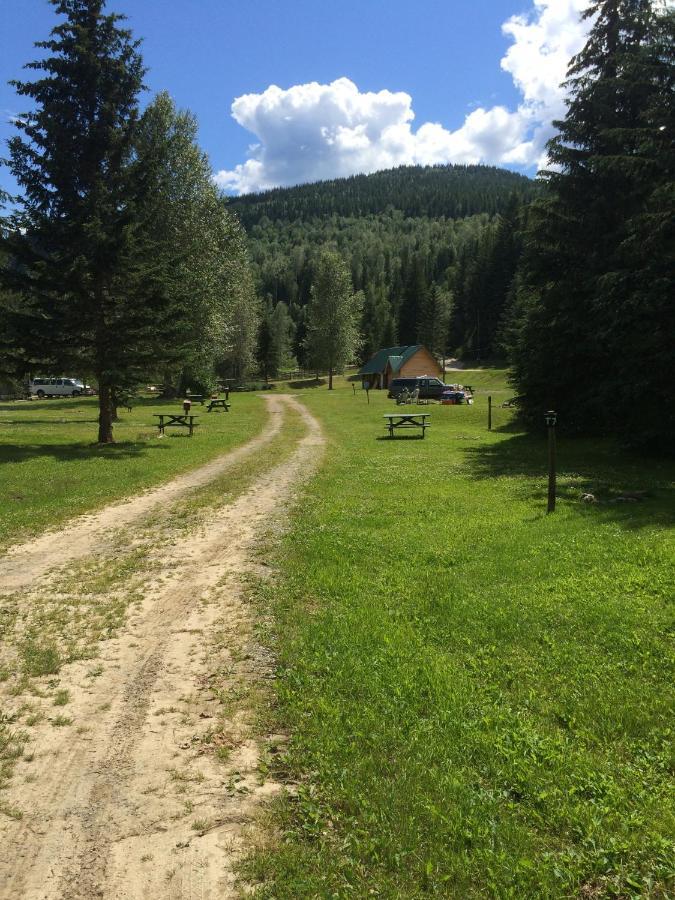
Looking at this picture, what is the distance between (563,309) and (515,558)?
587 inches

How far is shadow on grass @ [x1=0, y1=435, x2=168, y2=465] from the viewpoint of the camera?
16.8 m

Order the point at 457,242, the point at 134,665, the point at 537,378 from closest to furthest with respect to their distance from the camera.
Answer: the point at 134,665 → the point at 537,378 → the point at 457,242

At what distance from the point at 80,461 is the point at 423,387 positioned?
36.0 m

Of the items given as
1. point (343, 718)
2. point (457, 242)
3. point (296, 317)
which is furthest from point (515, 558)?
point (457, 242)

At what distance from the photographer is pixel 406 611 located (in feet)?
20.4

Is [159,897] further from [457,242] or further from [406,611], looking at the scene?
[457,242]

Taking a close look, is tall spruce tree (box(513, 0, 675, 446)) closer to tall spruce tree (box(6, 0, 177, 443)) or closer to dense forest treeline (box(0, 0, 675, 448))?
dense forest treeline (box(0, 0, 675, 448))

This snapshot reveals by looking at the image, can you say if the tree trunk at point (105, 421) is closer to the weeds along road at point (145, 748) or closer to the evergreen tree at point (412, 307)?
the weeds along road at point (145, 748)

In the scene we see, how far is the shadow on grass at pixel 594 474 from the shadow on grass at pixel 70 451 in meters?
11.2

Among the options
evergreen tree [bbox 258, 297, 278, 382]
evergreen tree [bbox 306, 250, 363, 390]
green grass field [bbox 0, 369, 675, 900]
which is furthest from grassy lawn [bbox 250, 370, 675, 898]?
evergreen tree [bbox 258, 297, 278, 382]

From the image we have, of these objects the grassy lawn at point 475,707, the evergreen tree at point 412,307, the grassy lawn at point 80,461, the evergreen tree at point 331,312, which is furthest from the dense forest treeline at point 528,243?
the evergreen tree at point 412,307

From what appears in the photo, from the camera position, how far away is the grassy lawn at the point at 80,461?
10.9 metres

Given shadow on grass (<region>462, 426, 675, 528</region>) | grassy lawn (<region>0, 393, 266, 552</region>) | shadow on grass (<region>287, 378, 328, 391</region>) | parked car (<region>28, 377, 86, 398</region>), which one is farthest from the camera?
shadow on grass (<region>287, 378, 328, 391</region>)

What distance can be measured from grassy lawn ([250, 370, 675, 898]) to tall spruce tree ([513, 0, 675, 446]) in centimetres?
842
